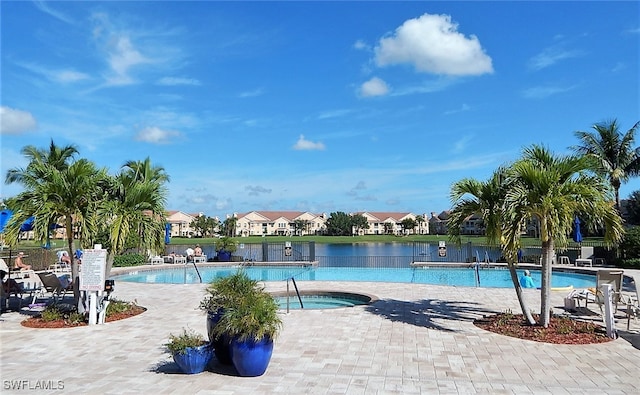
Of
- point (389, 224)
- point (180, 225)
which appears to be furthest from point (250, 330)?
point (389, 224)

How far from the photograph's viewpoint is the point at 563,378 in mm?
5777

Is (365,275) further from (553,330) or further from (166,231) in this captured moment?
(553,330)

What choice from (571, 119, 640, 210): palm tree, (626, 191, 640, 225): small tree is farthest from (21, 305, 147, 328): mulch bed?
(626, 191, 640, 225): small tree

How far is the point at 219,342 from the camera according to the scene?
6.23 metres

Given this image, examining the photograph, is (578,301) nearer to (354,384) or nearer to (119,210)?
(354,384)

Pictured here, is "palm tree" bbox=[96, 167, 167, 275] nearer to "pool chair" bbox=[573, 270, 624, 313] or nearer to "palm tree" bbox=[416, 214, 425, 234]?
"pool chair" bbox=[573, 270, 624, 313]

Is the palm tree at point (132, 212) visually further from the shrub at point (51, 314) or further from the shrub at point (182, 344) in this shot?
the shrub at point (182, 344)

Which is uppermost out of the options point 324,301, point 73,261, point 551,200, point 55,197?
point 55,197

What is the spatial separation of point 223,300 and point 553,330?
582 centimetres

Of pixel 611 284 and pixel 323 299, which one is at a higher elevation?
pixel 611 284

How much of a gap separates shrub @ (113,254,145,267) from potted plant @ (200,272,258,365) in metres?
18.3

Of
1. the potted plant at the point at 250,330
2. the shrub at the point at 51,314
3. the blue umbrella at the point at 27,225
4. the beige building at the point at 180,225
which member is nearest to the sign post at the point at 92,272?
the shrub at the point at 51,314

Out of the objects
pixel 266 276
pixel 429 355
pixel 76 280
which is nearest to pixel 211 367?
pixel 429 355

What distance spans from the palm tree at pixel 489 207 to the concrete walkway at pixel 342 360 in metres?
1.28
